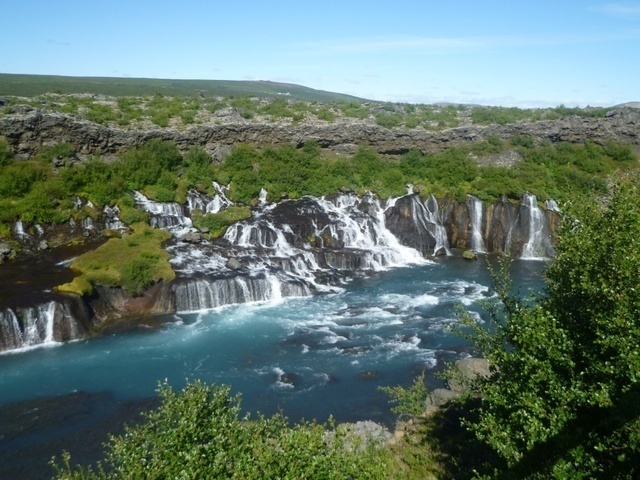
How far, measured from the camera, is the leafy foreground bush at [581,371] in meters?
10.1

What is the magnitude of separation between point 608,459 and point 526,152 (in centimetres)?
5076

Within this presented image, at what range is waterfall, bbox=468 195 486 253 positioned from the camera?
A: 154ft

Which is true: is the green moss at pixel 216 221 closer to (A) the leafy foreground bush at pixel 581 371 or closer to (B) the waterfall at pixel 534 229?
(B) the waterfall at pixel 534 229

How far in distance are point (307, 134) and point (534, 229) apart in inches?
983


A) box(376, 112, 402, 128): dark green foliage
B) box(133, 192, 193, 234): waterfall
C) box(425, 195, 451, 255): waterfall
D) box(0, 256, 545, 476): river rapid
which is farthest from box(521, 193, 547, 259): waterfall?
box(133, 192, 193, 234): waterfall

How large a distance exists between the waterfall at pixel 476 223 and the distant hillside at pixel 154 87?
230 ft

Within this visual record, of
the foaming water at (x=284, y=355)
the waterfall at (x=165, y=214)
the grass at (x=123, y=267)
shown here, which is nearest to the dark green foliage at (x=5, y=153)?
the waterfall at (x=165, y=214)

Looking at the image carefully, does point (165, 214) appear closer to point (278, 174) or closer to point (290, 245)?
point (290, 245)

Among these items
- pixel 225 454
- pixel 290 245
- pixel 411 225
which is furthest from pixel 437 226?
pixel 225 454

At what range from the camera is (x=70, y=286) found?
30281 mm

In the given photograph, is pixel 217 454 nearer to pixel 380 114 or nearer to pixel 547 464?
pixel 547 464

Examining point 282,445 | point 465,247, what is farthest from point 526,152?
point 282,445

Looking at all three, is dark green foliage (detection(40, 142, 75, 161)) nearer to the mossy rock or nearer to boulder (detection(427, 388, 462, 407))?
the mossy rock

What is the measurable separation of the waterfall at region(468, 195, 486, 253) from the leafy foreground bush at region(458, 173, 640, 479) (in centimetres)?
3361
